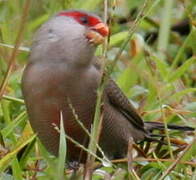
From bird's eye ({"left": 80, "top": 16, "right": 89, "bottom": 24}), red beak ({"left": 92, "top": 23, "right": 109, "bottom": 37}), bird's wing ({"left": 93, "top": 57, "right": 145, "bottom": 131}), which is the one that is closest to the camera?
red beak ({"left": 92, "top": 23, "right": 109, "bottom": 37})

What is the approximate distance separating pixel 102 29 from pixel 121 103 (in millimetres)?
661

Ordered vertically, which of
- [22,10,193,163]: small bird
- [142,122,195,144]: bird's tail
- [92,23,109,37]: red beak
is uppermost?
[92,23,109,37]: red beak

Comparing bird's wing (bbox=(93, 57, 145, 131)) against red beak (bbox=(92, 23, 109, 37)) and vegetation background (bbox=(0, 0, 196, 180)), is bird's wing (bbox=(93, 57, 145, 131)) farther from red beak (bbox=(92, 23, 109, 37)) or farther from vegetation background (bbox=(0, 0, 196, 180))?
red beak (bbox=(92, 23, 109, 37))

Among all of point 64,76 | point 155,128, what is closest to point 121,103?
point 155,128

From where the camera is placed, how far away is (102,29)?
412 cm

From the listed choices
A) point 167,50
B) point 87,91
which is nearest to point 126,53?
point 167,50

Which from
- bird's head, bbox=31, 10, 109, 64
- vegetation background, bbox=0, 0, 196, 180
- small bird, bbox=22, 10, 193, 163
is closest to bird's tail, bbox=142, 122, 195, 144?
vegetation background, bbox=0, 0, 196, 180

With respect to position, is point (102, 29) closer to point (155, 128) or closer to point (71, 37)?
point (71, 37)

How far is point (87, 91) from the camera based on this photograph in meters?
4.23

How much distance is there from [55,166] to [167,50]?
2.86m

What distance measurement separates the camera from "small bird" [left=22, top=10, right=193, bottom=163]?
13.5 ft

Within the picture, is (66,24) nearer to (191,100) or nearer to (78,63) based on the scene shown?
(78,63)

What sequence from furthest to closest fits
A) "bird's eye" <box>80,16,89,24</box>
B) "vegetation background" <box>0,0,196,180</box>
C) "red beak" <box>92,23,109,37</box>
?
1. "bird's eye" <box>80,16,89,24</box>
2. "red beak" <box>92,23,109,37</box>
3. "vegetation background" <box>0,0,196,180</box>

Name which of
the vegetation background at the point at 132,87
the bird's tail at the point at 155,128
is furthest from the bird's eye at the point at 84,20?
the bird's tail at the point at 155,128
